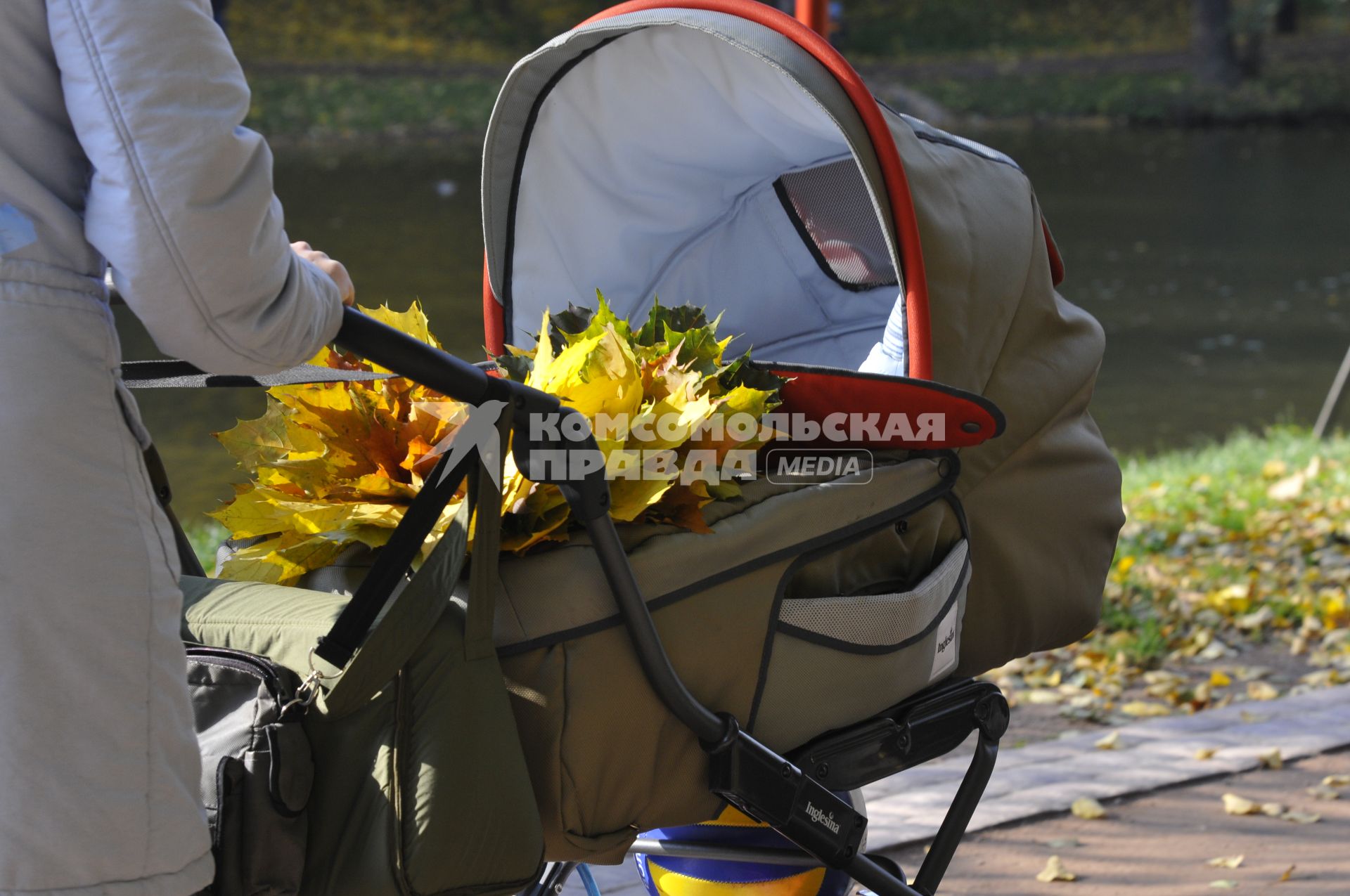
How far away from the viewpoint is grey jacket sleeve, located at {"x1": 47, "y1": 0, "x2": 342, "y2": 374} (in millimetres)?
1256

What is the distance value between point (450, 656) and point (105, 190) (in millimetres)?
603

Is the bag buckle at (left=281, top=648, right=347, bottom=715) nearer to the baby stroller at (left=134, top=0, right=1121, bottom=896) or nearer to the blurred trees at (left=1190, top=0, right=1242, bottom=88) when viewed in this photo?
the baby stroller at (left=134, top=0, right=1121, bottom=896)

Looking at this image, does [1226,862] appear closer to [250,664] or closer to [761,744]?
[761,744]

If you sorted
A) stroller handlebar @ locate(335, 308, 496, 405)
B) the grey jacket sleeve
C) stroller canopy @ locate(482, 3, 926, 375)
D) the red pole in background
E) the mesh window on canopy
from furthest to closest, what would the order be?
the red pole in background, the mesh window on canopy, stroller canopy @ locate(482, 3, 926, 375), stroller handlebar @ locate(335, 308, 496, 405), the grey jacket sleeve

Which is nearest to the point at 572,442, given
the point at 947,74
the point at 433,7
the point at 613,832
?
the point at 613,832

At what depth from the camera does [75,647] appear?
4.34 ft

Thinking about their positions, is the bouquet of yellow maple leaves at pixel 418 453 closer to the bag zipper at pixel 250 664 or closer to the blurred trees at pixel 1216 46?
the bag zipper at pixel 250 664

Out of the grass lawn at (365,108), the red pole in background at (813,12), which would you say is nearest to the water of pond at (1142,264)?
the grass lawn at (365,108)

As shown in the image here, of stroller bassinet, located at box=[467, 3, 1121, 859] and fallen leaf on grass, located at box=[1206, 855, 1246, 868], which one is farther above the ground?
stroller bassinet, located at box=[467, 3, 1121, 859]

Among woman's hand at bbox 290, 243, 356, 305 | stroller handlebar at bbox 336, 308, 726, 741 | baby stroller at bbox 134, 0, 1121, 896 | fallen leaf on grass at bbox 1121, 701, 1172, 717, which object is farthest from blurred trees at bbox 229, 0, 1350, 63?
stroller handlebar at bbox 336, 308, 726, 741

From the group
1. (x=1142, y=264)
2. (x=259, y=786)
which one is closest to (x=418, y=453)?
(x=259, y=786)

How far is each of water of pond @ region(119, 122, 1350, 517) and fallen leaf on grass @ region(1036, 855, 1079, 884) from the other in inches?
142

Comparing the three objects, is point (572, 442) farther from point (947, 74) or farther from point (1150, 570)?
point (947, 74)

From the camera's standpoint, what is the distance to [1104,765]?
341cm
